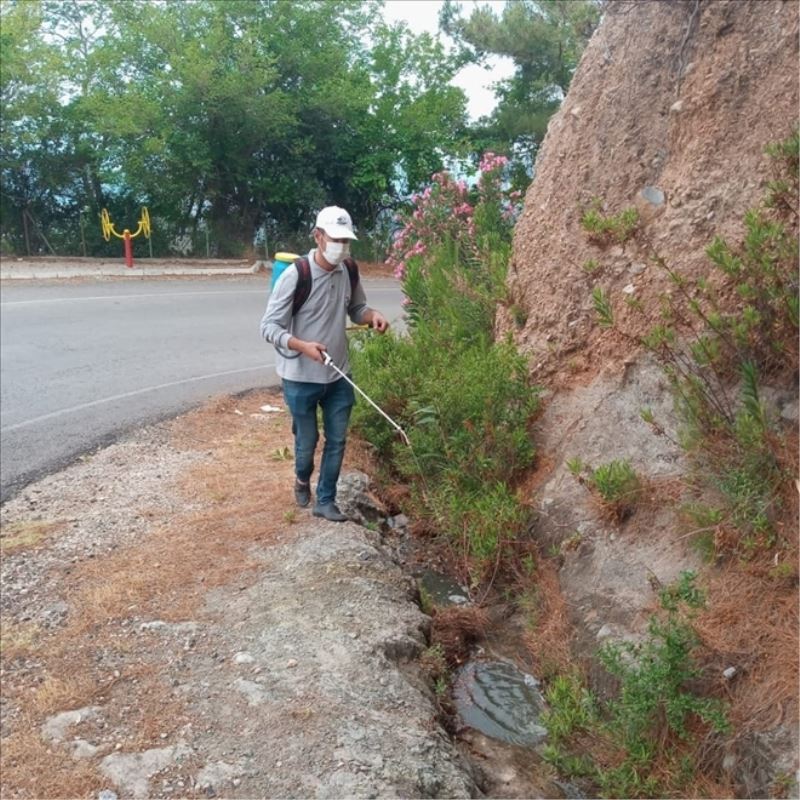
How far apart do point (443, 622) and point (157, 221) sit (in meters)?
19.7

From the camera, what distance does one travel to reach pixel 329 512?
5.81 metres

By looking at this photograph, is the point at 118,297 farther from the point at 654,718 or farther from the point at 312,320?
the point at 654,718

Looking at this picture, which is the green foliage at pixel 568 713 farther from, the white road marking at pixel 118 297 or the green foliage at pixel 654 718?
the white road marking at pixel 118 297

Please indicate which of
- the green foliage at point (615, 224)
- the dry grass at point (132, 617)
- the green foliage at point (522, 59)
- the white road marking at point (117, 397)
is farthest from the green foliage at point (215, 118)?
the green foliage at point (615, 224)

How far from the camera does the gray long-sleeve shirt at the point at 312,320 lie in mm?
5297

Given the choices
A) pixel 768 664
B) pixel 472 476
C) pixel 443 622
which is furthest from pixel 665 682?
pixel 472 476

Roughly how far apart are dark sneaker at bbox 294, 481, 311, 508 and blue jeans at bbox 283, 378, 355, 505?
170mm

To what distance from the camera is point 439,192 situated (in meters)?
10.1

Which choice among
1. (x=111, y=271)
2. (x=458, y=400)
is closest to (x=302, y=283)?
(x=458, y=400)

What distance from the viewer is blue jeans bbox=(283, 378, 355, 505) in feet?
18.2

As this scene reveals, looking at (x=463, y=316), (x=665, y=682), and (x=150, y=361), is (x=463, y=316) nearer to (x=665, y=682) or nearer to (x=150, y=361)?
(x=665, y=682)

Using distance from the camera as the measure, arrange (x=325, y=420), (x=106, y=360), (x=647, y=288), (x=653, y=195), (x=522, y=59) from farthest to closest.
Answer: (x=522, y=59) < (x=106, y=360) < (x=653, y=195) < (x=325, y=420) < (x=647, y=288)

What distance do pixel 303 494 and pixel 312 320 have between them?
1202 millimetres

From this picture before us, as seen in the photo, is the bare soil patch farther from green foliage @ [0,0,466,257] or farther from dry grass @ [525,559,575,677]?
green foliage @ [0,0,466,257]
